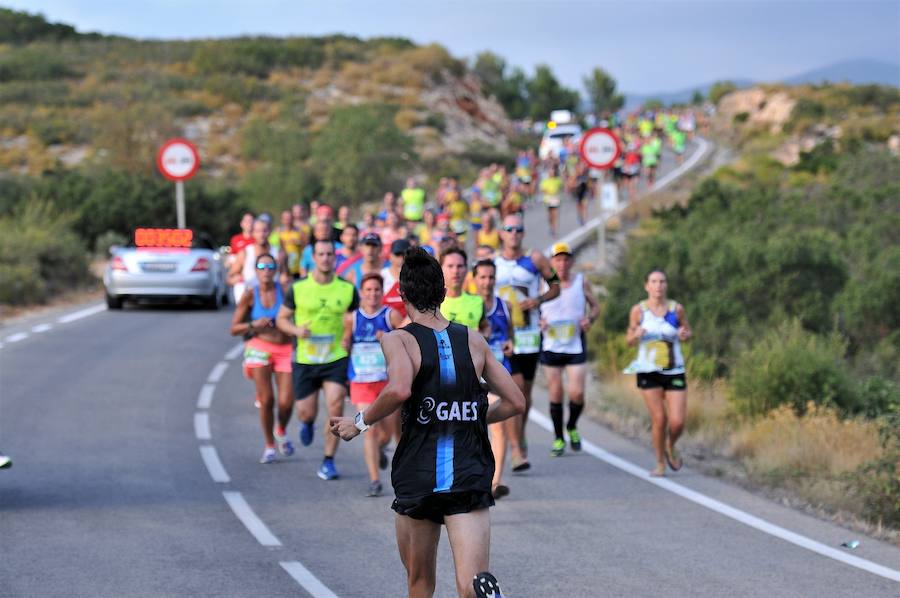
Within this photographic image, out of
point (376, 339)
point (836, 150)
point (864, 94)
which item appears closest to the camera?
point (376, 339)

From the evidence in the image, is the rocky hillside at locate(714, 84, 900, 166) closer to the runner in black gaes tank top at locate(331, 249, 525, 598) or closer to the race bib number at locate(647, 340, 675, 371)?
the race bib number at locate(647, 340, 675, 371)

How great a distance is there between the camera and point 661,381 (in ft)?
37.8

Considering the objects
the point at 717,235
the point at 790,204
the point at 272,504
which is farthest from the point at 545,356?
the point at 790,204

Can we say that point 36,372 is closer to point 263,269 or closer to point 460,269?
point 263,269

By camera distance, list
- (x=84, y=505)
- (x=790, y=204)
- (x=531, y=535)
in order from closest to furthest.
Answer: (x=531, y=535) < (x=84, y=505) < (x=790, y=204)

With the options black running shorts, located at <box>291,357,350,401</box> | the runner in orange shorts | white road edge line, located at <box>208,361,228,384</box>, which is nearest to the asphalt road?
the runner in orange shorts

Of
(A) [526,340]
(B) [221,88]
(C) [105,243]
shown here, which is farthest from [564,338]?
(B) [221,88]

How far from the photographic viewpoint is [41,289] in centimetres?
2664

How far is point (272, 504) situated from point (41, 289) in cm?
1768

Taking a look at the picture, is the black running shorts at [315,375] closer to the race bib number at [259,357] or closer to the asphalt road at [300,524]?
the race bib number at [259,357]

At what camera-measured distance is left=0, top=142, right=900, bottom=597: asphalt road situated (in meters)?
7.91

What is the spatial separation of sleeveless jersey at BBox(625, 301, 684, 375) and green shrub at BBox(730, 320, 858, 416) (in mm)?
2879

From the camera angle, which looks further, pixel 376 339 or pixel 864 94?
pixel 864 94

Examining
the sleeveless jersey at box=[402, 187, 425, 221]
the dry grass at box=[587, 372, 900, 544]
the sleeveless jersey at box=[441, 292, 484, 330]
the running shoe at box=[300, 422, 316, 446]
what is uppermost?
the sleeveless jersey at box=[402, 187, 425, 221]
